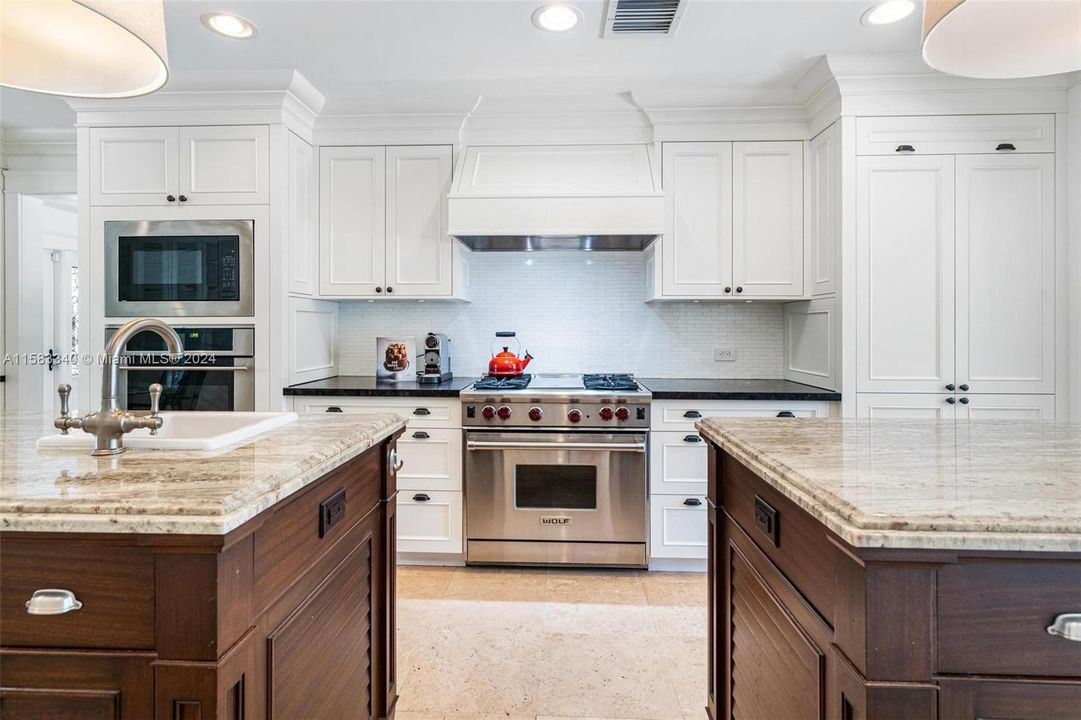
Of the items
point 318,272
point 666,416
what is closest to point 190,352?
point 318,272

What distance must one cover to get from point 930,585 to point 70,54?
1.88 meters

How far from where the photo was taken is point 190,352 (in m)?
2.88

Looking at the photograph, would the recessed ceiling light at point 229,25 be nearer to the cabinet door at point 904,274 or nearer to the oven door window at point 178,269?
the oven door window at point 178,269

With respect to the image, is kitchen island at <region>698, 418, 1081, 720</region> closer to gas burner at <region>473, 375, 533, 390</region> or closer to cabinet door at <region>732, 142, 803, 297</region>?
gas burner at <region>473, 375, 533, 390</region>

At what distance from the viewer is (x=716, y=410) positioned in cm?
281

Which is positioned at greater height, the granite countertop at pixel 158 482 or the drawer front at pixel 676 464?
the granite countertop at pixel 158 482

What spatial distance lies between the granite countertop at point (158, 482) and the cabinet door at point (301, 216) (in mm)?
1859

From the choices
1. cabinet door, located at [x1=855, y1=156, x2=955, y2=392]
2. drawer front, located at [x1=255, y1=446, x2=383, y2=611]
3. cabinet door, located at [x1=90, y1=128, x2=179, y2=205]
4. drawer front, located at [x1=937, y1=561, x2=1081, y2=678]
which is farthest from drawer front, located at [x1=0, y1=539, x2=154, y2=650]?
cabinet door, located at [x1=855, y1=156, x2=955, y2=392]

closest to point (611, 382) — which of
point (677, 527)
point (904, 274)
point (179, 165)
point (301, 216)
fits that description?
point (677, 527)

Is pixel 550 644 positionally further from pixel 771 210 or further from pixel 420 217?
pixel 771 210

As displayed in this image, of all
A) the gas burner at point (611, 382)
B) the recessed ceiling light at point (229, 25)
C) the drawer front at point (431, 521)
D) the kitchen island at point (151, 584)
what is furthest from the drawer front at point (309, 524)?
the recessed ceiling light at point (229, 25)

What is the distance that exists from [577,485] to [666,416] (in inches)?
22.5

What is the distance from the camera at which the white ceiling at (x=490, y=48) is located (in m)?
2.28

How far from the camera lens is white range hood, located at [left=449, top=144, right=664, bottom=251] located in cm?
291
